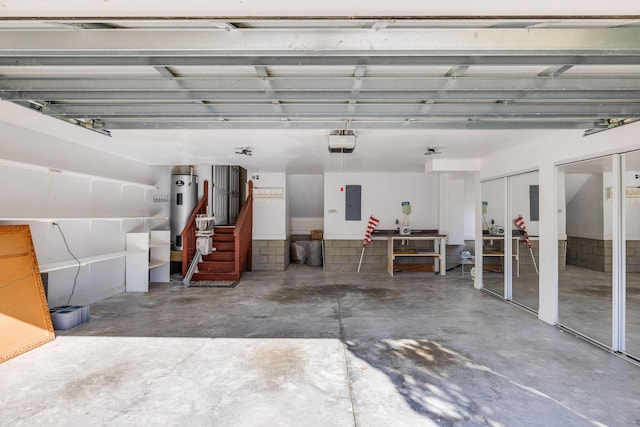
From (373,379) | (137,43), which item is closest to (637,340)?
(373,379)

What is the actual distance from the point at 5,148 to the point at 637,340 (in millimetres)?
6817

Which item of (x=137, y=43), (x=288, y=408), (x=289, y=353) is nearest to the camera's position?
(x=137, y=43)

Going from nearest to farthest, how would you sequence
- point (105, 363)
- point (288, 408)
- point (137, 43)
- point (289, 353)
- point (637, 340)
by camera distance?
point (137, 43) < point (288, 408) < point (105, 363) < point (289, 353) < point (637, 340)

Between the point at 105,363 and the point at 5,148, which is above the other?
the point at 5,148

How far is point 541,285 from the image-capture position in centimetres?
407

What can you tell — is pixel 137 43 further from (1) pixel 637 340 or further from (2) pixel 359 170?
(2) pixel 359 170

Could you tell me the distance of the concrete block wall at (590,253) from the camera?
6754 millimetres

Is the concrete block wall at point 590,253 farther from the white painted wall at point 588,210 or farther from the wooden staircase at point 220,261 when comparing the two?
the wooden staircase at point 220,261

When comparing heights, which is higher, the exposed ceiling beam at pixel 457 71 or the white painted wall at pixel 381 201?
the exposed ceiling beam at pixel 457 71

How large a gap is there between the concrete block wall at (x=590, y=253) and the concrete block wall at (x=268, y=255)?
6.79m

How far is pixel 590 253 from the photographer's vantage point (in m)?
7.12

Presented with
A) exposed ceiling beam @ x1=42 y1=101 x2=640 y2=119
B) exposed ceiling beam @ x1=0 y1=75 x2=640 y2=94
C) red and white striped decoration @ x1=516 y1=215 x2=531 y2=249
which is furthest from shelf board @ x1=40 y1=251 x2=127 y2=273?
red and white striped decoration @ x1=516 y1=215 x2=531 y2=249

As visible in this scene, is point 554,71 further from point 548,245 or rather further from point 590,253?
point 590,253

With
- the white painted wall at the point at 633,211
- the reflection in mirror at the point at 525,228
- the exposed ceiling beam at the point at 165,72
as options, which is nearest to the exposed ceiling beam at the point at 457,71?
the exposed ceiling beam at the point at 165,72
